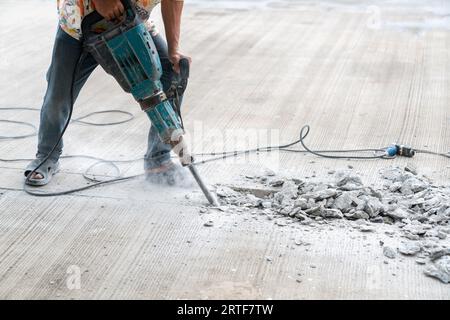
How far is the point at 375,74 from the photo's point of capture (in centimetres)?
579

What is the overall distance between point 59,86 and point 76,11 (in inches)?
19.0

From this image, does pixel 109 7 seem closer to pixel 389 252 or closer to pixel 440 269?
pixel 389 252

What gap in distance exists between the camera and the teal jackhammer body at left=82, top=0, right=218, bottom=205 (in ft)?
10.3

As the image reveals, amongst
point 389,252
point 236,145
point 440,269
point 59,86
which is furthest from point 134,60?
point 440,269

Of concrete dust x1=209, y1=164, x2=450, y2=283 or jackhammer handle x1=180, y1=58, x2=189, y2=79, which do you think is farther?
jackhammer handle x1=180, y1=58, x2=189, y2=79

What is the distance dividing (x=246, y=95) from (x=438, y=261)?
2639mm

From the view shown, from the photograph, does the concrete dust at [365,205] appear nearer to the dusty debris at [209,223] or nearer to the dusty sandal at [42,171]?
the dusty debris at [209,223]

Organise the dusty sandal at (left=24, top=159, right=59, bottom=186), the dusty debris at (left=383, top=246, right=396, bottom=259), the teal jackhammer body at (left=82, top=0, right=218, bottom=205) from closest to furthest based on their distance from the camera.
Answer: the dusty debris at (left=383, top=246, right=396, bottom=259)
the teal jackhammer body at (left=82, top=0, right=218, bottom=205)
the dusty sandal at (left=24, top=159, right=59, bottom=186)

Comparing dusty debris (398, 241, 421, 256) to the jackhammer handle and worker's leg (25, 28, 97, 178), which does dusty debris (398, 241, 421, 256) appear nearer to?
the jackhammer handle

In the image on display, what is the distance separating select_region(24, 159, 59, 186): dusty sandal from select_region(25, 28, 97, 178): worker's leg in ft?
0.10

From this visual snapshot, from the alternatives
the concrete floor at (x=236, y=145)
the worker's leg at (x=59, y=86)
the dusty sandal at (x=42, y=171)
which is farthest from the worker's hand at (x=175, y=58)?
the dusty sandal at (x=42, y=171)

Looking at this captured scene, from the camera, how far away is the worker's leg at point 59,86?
3432 mm

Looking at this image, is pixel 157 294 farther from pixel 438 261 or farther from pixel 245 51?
pixel 245 51

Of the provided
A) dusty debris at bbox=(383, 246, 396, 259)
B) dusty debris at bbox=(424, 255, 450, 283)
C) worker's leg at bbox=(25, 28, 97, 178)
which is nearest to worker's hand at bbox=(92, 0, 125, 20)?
worker's leg at bbox=(25, 28, 97, 178)
